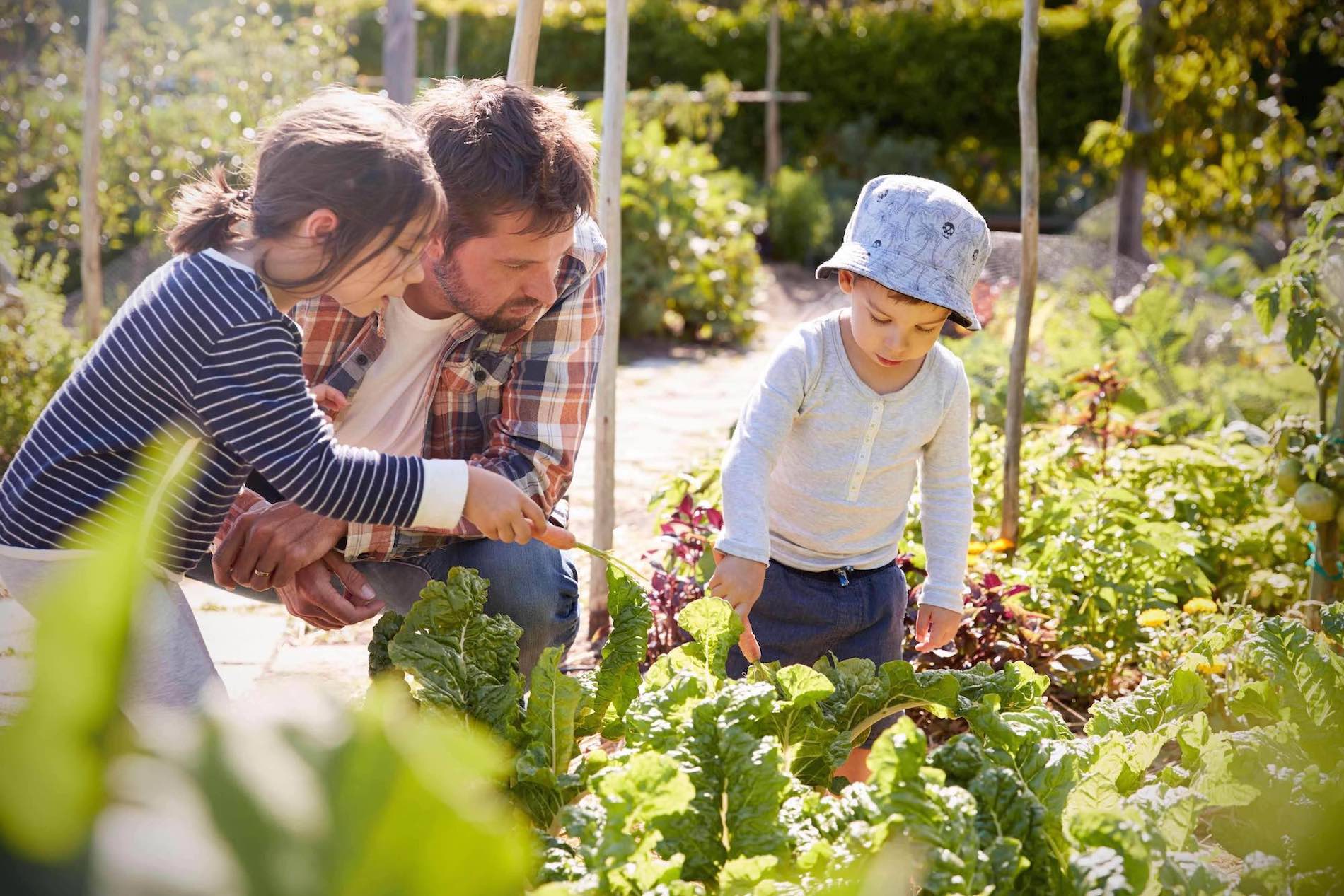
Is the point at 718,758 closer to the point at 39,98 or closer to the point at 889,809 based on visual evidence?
the point at 889,809

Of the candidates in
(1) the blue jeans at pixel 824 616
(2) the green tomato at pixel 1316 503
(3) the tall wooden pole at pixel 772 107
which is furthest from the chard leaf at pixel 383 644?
(3) the tall wooden pole at pixel 772 107

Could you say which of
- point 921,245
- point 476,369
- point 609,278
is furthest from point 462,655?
point 609,278

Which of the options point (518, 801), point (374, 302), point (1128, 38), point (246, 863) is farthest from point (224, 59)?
point (246, 863)

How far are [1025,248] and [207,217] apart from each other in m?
1.82

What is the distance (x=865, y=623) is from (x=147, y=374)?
129 cm

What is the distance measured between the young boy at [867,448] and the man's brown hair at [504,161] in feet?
1.51

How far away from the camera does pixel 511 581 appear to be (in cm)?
208

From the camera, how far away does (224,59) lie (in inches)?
268

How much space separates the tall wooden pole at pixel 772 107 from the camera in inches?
463

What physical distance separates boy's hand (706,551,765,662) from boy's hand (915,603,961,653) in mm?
382

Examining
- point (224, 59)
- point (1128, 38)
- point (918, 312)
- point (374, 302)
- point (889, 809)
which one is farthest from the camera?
point (224, 59)

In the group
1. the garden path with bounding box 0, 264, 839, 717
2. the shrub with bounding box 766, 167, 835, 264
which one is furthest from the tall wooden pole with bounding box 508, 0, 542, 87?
the shrub with bounding box 766, 167, 835, 264

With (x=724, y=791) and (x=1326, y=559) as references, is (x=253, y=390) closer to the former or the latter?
(x=724, y=791)

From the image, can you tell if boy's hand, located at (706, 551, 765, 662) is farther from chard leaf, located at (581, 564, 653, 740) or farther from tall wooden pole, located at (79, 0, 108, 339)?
tall wooden pole, located at (79, 0, 108, 339)
